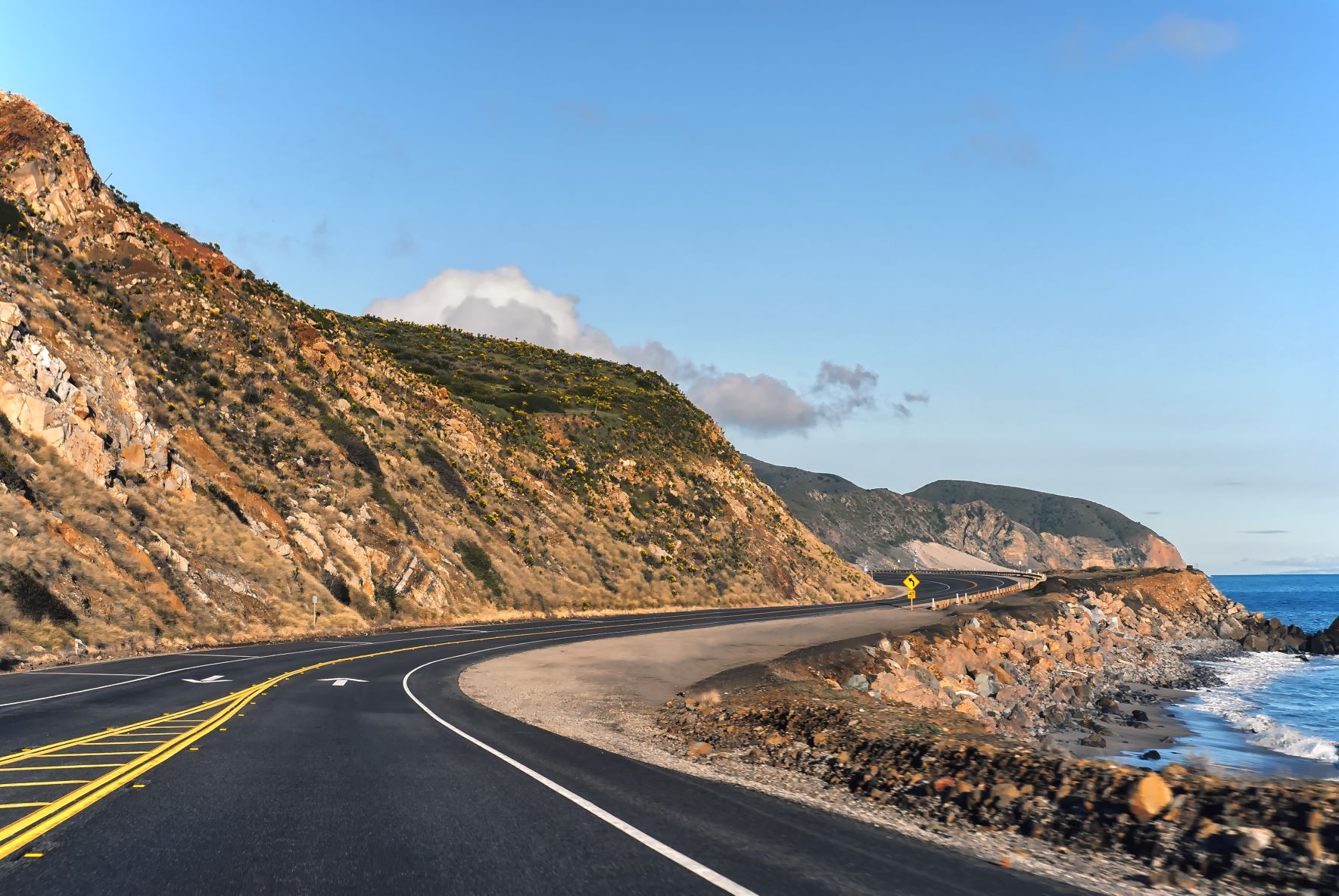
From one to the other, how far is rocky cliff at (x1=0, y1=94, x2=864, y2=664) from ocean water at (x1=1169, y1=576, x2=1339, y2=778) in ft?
116

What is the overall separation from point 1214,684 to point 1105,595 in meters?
21.4

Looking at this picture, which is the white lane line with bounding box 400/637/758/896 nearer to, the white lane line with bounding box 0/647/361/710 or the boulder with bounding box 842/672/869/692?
the white lane line with bounding box 0/647/361/710

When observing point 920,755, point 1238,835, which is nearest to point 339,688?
point 920,755

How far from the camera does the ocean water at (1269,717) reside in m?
24.6

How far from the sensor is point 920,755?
11266 millimetres

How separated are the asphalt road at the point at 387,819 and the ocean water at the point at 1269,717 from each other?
16806 mm

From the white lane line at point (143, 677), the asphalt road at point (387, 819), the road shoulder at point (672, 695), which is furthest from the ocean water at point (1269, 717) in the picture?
the white lane line at point (143, 677)

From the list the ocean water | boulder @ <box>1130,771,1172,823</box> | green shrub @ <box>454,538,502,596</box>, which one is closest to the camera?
boulder @ <box>1130,771,1172,823</box>

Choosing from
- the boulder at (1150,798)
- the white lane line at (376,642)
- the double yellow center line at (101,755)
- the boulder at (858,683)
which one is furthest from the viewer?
the boulder at (858,683)

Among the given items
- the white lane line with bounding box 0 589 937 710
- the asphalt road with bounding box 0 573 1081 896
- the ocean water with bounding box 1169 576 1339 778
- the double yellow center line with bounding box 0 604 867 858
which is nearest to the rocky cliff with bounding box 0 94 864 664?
the white lane line with bounding box 0 589 937 710

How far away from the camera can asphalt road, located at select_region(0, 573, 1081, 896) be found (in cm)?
632

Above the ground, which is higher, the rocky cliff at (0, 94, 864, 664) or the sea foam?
the rocky cliff at (0, 94, 864, 664)

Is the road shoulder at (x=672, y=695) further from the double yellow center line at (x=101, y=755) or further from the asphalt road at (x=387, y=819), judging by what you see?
the double yellow center line at (x=101, y=755)

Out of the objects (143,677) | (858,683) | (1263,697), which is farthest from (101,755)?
(1263,697)
